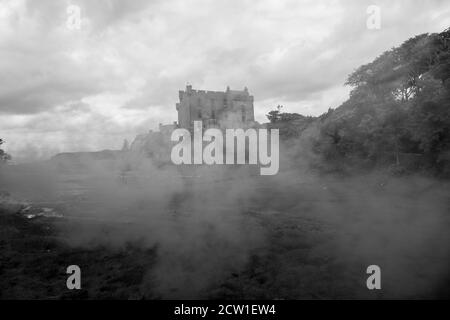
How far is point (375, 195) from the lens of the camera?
17.1m

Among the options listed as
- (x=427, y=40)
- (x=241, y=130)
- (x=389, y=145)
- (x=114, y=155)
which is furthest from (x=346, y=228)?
(x=427, y=40)

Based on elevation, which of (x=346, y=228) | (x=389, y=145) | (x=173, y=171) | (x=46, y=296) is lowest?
(x=46, y=296)

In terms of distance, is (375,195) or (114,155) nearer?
(114,155)

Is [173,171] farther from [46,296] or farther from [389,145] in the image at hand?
[389,145]

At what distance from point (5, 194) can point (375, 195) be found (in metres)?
22.1

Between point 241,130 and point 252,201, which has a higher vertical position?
point 241,130

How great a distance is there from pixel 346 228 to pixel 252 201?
6.14 m

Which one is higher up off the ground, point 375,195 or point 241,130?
point 241,130

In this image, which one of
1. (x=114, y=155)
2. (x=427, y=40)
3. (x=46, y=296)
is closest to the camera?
(x=46, y=296)

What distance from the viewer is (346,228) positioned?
10867mm

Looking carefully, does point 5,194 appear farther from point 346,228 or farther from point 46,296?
point 346,228
